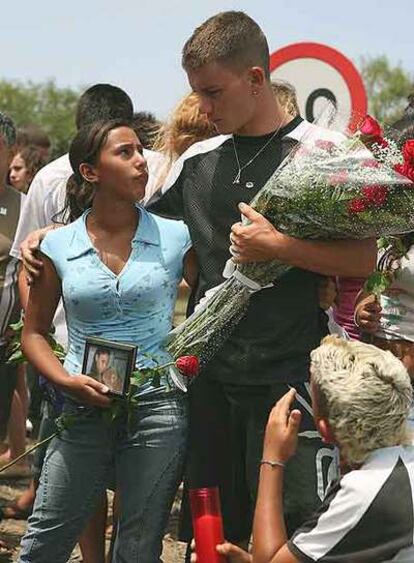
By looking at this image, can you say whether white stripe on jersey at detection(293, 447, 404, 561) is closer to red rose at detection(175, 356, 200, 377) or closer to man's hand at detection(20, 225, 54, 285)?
red rose at detection(175, 356, 200, 377)

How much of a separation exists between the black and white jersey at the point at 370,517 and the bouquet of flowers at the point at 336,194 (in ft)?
2.78

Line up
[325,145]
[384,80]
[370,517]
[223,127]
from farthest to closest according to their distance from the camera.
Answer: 1. [384,80]
2. [223,127]
3. [325,145]
4. [370,517]

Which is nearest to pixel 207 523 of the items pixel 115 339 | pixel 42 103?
pixel 115 339

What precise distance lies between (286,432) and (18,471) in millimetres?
4682

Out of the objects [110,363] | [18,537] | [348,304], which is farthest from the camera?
[18,537]

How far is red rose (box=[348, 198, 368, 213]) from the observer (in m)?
4.16

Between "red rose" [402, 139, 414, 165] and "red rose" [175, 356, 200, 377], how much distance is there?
3.16 feet

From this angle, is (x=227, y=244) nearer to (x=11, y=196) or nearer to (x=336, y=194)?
(x=336, y=194)

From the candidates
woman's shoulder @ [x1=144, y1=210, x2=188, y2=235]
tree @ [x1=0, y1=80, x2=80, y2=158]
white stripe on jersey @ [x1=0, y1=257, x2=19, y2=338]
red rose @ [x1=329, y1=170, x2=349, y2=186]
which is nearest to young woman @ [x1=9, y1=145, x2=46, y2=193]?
white stripe on jersey @ [x1=0, y1=257, x2=19, y2=338]

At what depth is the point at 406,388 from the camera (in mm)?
3715

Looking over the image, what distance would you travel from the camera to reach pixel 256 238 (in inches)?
168

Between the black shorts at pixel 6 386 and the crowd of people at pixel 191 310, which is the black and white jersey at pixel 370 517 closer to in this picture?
the crowd of people at pixel 191 310

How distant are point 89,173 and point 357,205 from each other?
106 cm

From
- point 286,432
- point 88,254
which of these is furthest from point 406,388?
point 88,254
